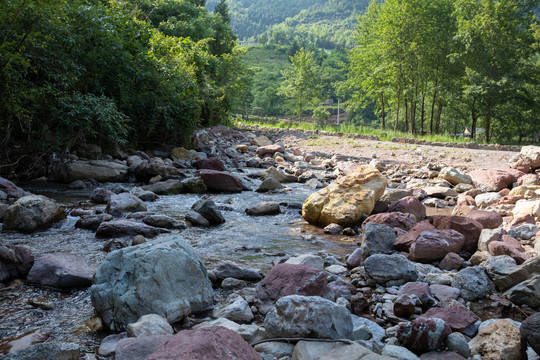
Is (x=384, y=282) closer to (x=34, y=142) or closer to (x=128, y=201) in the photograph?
(x=128, y=201)

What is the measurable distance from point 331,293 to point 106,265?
A: 2.13 metres

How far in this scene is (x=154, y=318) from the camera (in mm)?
3213

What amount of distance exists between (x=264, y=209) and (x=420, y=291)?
4316 millimetres

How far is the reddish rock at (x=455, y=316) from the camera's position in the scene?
11.2 feet

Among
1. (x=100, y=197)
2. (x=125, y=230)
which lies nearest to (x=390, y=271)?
(x=125, y=230)

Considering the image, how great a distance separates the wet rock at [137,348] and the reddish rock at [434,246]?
360 centimetres

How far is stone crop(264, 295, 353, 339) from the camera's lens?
10.1 feet

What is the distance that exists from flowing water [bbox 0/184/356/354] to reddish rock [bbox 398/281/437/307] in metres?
1.68

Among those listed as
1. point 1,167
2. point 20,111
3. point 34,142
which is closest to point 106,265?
point 20,111

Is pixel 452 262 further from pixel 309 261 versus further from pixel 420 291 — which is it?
pixel 309 261

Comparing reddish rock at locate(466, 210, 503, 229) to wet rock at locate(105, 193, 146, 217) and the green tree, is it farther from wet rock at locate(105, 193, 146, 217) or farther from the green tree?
the green tree

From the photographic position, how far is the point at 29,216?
614cm

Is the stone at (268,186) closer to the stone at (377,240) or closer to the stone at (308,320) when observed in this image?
the stone at (377,240)

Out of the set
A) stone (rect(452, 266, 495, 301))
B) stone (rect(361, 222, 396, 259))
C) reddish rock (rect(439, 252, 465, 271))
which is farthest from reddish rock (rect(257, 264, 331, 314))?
reddish rock (rect(439, 252, 465, 271))
